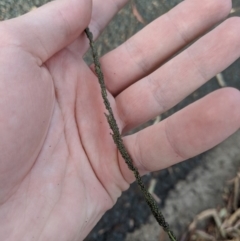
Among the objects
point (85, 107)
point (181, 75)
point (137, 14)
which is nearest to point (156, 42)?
point (181, 75)

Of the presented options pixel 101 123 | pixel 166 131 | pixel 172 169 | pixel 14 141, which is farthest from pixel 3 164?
pixel 172 169

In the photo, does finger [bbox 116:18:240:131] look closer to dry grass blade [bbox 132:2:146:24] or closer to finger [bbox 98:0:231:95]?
finger [bbox 98:0:231:95]

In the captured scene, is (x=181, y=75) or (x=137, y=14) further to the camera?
(x=137, y=14)

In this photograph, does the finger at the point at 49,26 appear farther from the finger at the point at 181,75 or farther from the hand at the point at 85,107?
the finger at the point at 181,75

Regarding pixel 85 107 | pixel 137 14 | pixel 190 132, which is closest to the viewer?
pixel 190 132

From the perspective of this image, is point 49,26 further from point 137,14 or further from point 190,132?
point 137,14

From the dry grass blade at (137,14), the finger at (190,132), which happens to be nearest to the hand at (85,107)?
the finger at (190,132)
